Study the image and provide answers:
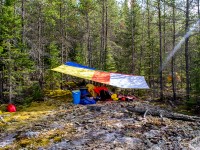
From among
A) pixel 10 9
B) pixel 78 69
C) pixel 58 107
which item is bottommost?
pixel 58 107

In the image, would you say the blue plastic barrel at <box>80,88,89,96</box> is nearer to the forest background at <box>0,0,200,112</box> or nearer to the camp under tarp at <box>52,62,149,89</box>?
the camp under tarp at <box>52,62,149,89</box>

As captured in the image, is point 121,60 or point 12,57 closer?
point 12,57

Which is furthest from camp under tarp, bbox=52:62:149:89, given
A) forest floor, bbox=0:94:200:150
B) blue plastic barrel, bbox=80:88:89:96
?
forest floor, bbox=0:94:200:150

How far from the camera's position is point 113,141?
7.98m

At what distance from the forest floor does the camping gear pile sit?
8.28 feet

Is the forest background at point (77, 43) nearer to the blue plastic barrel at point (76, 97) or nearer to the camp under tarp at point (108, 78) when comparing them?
the camp under tarp at point (108, 78)

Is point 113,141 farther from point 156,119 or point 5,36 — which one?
point 5,36

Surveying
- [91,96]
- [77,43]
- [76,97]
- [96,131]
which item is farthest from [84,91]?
[77,43]

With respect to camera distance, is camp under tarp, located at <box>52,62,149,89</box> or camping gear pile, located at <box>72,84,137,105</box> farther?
camping gear pile, located at <box>72,84,137,105</box>

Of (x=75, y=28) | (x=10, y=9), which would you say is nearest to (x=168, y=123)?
(x=10, y=9)

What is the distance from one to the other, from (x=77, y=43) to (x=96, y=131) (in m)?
21.0

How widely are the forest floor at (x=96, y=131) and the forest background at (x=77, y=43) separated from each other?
4.55 meters

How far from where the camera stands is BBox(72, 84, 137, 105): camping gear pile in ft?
49.2

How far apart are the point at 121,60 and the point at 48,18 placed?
31.5 feet
